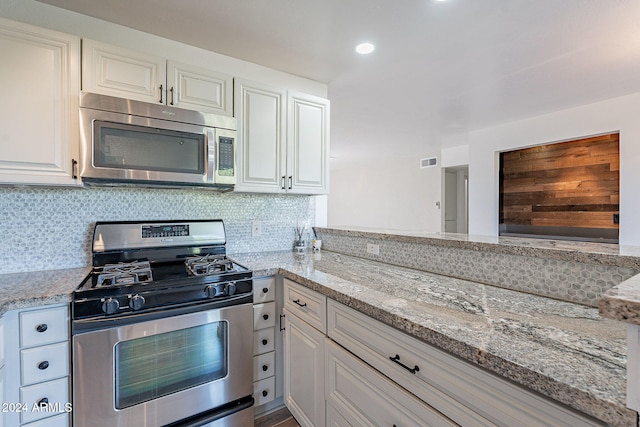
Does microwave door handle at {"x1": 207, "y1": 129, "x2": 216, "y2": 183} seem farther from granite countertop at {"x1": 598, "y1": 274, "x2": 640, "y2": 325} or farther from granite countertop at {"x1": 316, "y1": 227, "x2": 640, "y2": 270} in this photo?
granite countertop at {"x1": 598, "y1": 274, "x2": 640, "y2": 325}

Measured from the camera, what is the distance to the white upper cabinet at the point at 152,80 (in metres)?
1.61

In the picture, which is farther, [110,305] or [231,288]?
[231,288]

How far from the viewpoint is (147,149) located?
1704 millimetres

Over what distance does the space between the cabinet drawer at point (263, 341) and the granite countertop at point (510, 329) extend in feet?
1.43

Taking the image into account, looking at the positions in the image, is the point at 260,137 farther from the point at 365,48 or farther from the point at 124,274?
the point at 124,274

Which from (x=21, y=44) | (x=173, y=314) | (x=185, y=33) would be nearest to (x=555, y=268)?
(x=173, y=314)

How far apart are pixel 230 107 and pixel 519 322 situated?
6.32 feet

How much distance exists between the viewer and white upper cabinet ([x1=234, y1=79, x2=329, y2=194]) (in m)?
2.08

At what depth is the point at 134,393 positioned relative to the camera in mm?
1411

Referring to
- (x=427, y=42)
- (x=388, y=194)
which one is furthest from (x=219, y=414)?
(x=388, y=194)

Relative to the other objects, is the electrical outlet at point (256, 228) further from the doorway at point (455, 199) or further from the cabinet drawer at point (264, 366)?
the doorway at point (455, 199)

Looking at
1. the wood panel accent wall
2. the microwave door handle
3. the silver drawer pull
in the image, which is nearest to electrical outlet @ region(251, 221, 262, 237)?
the microwave door handle

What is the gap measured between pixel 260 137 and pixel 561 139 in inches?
143

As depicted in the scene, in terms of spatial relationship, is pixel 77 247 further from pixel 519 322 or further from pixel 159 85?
pixel 519 322
